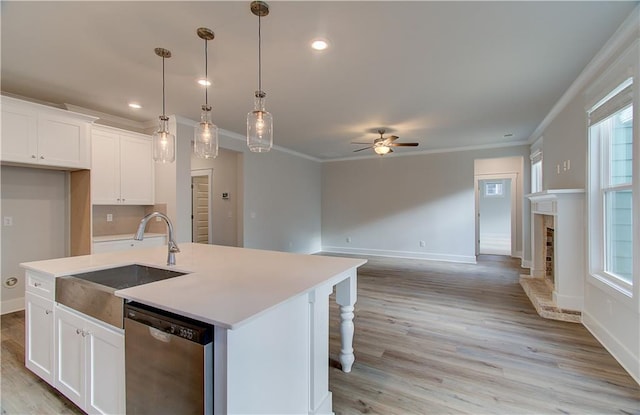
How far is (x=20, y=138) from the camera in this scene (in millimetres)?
3043

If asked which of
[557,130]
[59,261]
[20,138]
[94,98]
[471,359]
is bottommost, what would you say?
[471,359]

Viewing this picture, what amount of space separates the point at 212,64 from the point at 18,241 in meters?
3.27

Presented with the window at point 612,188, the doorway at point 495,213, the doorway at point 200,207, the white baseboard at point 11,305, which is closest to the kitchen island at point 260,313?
the white baseboard at point 11,305

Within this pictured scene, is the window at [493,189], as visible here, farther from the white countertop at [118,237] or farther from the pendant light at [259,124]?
the white countertop at [118,237]

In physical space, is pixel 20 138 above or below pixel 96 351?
above

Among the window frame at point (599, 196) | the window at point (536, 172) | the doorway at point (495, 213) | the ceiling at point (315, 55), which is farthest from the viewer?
the doorway at point (495, 213)

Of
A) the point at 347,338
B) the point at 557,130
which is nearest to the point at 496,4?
the point at 347,338

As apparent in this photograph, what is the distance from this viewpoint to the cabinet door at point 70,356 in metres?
1.68

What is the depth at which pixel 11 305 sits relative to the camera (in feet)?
11.3

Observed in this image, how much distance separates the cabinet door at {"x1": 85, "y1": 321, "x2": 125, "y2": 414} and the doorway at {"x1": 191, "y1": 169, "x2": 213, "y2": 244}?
505cm

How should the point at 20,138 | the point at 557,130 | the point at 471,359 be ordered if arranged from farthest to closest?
the point at 557,130 → the point at 20,138 → the point at 471,359

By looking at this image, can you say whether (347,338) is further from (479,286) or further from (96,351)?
(479,286)

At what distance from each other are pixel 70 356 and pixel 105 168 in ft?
9.55

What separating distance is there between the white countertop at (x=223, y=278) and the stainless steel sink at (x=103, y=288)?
56mm
